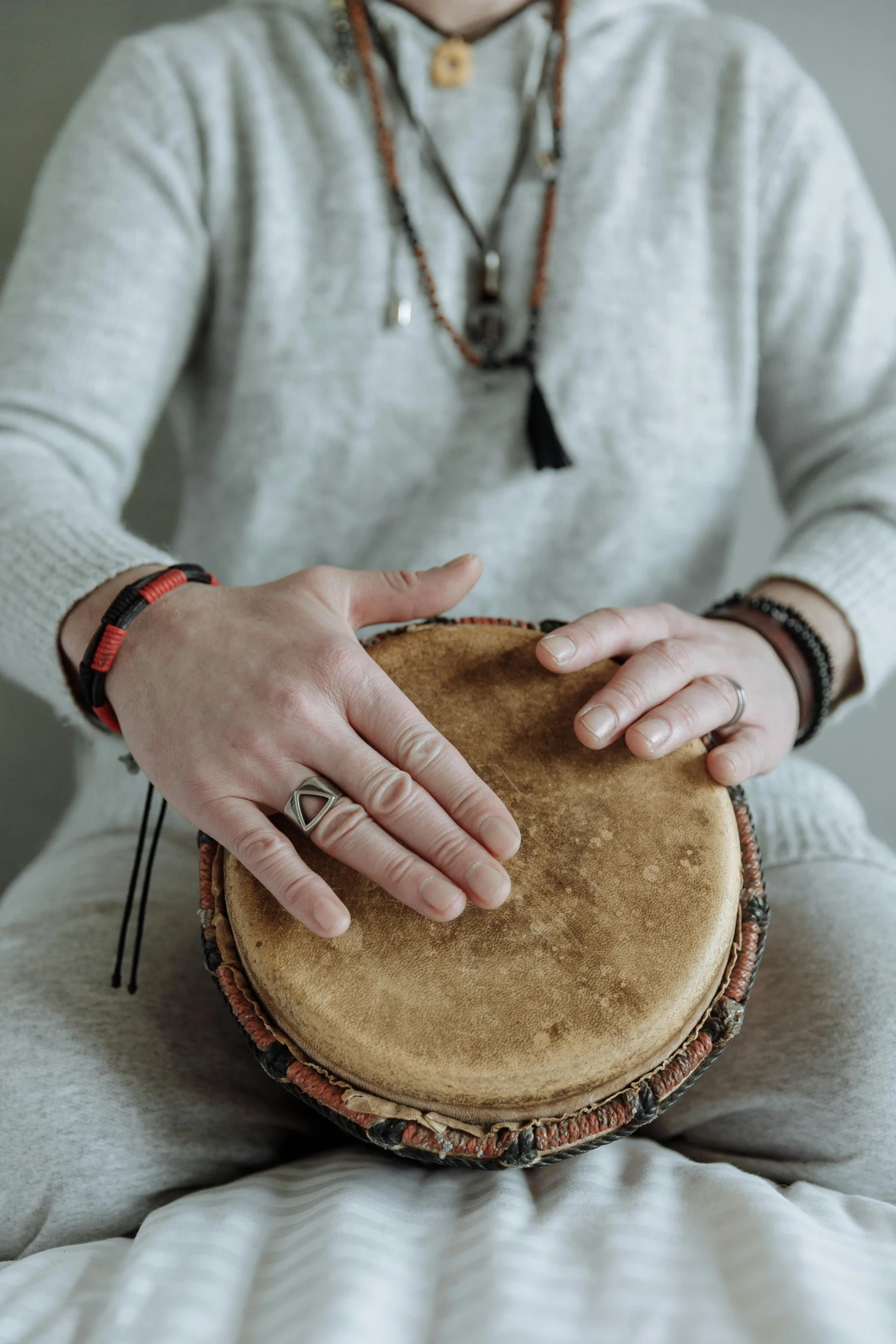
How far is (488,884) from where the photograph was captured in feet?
1.66

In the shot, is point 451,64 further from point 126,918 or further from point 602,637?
point 126,918

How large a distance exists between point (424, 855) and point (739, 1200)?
10.9 inches

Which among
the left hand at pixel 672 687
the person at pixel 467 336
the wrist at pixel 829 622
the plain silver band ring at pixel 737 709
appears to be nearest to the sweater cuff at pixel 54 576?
the person at pixel 467 336

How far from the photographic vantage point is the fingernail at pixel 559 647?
0.59 metres

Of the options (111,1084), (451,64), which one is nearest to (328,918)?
(111,1084)

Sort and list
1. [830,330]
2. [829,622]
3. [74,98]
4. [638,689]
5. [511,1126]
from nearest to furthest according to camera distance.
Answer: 1. [511,1126]
2. [638,689]
3. [829,622]
4. [830,330]
5. [74,98]

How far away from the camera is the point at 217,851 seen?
584 millimetres

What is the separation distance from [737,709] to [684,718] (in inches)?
3.0

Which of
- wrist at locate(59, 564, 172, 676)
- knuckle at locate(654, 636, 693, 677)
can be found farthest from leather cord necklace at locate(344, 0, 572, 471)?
wrist at locate(59, 564, 172, 676)

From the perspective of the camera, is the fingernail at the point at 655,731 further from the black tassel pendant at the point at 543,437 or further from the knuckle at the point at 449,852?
the black tassel pendant at the point at 543,437

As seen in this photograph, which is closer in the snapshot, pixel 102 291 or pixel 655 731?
pixel 655 731

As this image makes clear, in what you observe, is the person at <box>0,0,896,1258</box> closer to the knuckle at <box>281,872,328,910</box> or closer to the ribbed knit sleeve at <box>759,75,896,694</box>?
the ribbed knit sleeve at <box>759,75,896,694</box>

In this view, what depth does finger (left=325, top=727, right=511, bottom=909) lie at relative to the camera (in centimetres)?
51

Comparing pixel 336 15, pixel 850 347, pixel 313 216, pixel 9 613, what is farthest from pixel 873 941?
pixel 336 15
